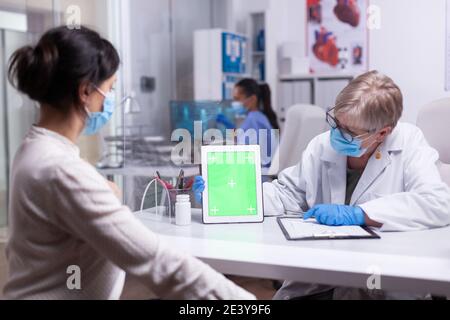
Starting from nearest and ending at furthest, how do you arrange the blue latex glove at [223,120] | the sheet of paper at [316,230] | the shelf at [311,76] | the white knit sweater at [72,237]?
the white knit sweater at [72,237], the sheet of paper at [316,230], the blue latex glove at [223,120], the shelf at [311,76]

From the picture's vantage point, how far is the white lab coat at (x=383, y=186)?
5.05ft

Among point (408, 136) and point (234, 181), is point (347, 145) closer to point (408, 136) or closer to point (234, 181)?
point (408, 136)

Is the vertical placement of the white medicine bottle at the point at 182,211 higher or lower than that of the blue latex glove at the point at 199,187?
lower

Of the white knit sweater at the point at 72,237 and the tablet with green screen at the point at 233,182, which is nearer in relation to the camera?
the white knit sweater at the point at 72,237

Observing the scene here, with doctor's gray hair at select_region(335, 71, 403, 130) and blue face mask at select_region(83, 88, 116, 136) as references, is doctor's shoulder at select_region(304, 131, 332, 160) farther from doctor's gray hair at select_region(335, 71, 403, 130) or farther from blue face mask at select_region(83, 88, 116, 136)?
blue face mask at select_region(83, 88, 116, 136)

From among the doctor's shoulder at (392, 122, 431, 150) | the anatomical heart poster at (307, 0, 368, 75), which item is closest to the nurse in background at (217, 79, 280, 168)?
the anatomical heart poster at (307, 0, 368, 75)

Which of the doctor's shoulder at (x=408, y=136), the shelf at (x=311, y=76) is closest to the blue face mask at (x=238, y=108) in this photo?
the shelf at (x=311, y=76)

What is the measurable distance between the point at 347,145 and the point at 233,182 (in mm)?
370

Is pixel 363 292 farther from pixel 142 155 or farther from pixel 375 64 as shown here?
pixel 375 64

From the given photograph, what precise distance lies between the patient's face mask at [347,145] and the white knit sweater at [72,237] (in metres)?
0.77

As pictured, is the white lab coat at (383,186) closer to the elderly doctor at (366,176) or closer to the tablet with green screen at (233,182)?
the elderly doctor at (366,176)

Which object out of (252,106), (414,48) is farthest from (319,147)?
(414,48)

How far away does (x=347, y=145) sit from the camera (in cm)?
167

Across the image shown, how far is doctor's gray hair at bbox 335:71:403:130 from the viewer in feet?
5.35
